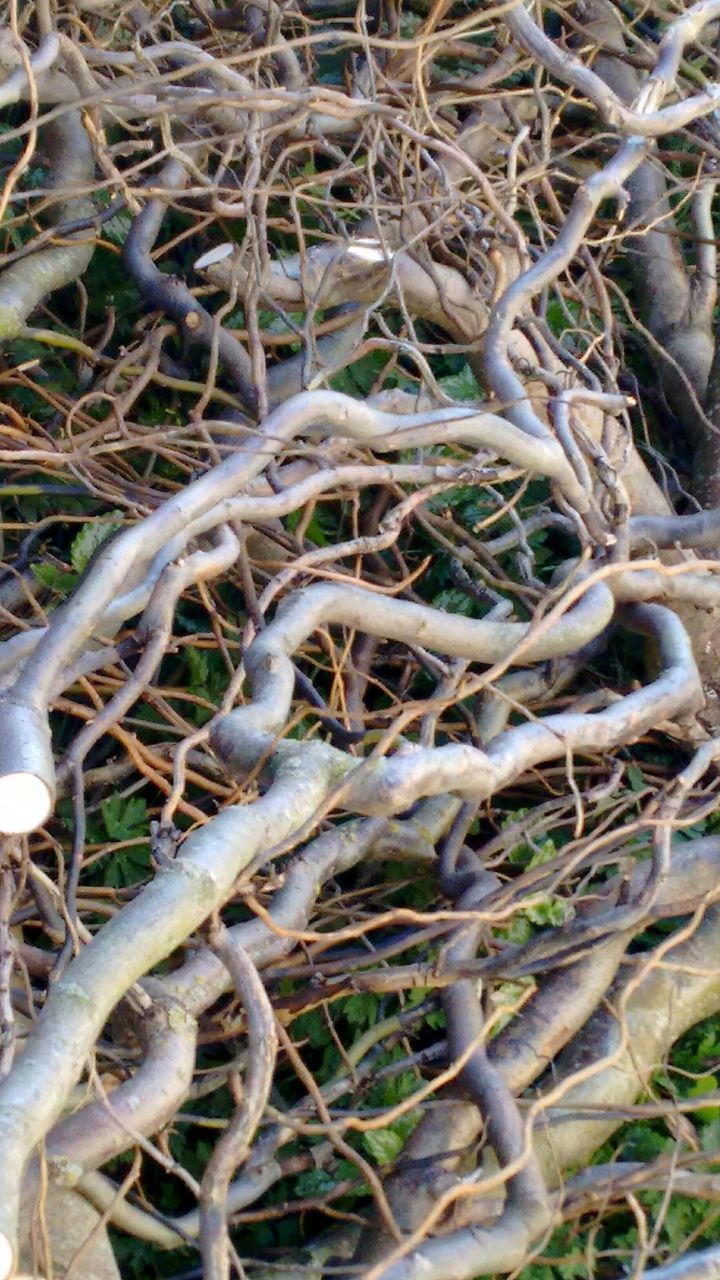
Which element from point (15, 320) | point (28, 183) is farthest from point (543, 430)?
point (28, 183)

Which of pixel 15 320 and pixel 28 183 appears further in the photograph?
pixel 28 183

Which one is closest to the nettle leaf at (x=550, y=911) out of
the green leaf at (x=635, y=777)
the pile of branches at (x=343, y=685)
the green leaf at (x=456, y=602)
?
the pile of branches at (x=343, y=685)

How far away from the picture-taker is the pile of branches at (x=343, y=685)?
1.90 m

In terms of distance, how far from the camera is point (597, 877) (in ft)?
10.7

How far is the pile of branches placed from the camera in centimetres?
190

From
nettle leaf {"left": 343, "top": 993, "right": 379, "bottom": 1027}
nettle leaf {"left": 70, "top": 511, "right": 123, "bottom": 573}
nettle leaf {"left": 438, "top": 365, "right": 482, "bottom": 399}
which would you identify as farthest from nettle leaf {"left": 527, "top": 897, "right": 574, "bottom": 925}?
nettle leaf {"left": 438, "top": 365, "right": 482, "bottom": 399}

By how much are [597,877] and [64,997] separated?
6.47 ft

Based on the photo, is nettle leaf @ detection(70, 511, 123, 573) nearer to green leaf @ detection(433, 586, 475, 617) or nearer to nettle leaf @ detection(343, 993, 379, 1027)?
green leaf @ detection(433, 586, 475, 617)

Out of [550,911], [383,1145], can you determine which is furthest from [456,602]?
[383,1145]

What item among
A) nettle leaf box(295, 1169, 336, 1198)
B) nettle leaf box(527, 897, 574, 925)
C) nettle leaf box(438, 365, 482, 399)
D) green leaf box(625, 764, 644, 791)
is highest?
nettle leaf box(438, 365, 482, 399)

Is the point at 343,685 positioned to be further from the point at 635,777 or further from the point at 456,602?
the point at 635,777

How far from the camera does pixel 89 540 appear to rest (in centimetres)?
302

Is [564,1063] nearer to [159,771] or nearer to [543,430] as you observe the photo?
[159,771]

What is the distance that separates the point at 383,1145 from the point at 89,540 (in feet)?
4.74
